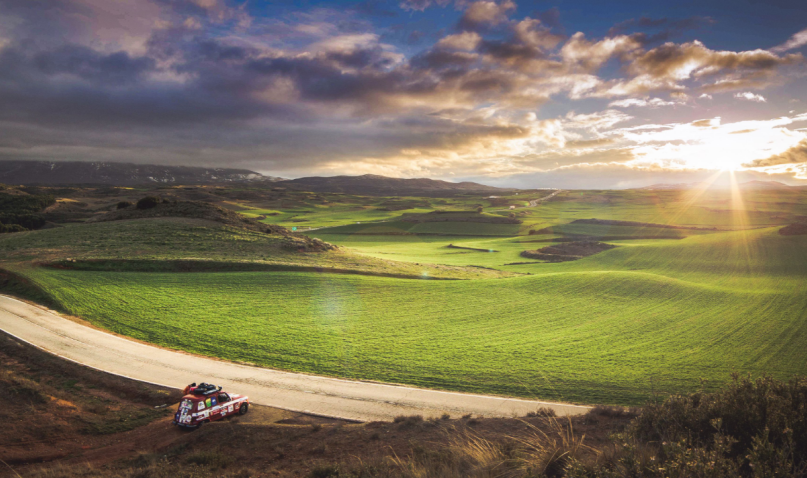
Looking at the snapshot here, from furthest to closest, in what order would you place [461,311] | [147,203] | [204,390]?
[147,203]
[461,311]
[204,390]

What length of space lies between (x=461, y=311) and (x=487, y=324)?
2.81 m

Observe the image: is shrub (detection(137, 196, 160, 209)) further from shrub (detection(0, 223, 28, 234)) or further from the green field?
shrub (detection(0, 223, 28, 234))

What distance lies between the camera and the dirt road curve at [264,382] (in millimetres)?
13734

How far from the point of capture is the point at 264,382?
52.6ft

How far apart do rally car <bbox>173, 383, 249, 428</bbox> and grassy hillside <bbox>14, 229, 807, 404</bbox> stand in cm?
423

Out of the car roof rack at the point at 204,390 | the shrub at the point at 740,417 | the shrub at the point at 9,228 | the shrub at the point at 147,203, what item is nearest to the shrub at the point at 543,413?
the shrub at the point at 740,417

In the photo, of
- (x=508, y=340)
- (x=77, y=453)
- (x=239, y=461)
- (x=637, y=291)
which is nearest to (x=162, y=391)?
(x=77, y=453)

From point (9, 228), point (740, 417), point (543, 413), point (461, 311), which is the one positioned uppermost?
point (9, 228)

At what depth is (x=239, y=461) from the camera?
10781 mm

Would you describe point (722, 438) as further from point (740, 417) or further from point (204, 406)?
point (204, 406)

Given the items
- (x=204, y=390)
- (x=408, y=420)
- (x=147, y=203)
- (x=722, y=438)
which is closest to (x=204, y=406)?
(x=204, y=390)

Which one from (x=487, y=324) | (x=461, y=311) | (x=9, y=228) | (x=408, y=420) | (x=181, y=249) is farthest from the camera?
(x=9, y=228)

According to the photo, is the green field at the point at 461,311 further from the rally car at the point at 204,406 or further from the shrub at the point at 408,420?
the rally car at the point at 204,406

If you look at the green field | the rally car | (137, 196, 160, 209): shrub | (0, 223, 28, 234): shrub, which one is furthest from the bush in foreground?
(0, 223, 28, 234): shrub
